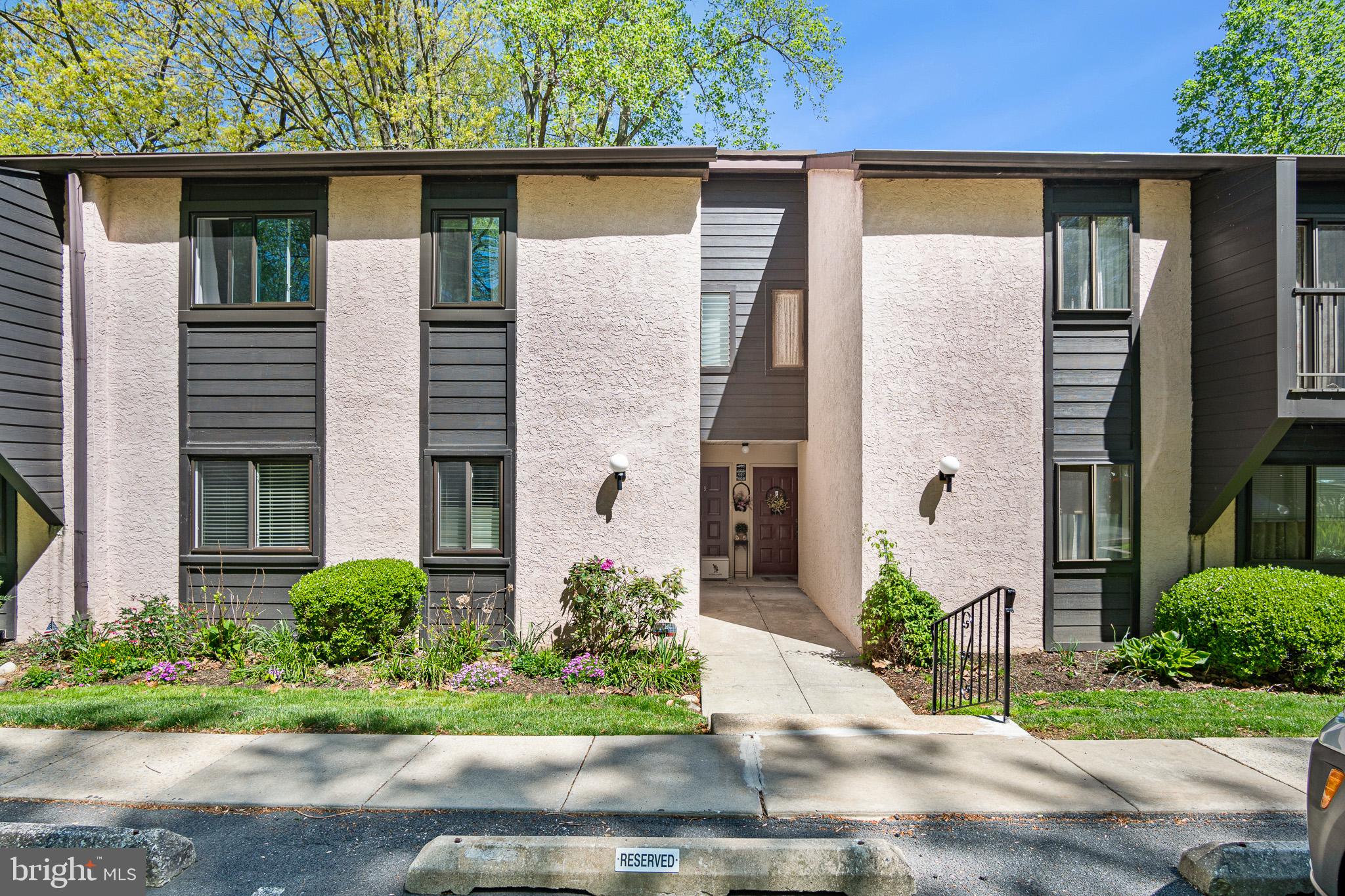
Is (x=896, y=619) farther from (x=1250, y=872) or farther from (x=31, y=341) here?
(x=31, y=341)

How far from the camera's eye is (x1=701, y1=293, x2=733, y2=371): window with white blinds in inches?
386

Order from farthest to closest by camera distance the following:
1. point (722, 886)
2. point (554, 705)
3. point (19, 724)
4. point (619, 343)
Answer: point (619, 343) → point (554, 705) → point (19, 724) → point (722, 886)

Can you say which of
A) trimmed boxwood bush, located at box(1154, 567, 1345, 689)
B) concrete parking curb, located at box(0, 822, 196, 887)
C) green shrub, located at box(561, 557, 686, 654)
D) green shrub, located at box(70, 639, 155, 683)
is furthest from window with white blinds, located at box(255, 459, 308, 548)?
trimmed boxwood bush, located at box(1154, 567, 1345, 689)

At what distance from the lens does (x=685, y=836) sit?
3.77 m

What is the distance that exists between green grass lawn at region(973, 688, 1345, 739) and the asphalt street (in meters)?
1.31

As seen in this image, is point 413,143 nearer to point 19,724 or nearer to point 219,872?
point 19,724

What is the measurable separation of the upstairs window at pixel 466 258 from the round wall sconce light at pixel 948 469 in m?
5.78

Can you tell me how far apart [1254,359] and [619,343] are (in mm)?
7050

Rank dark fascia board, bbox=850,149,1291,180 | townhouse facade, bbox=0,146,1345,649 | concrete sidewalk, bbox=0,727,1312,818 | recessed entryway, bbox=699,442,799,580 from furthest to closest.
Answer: recessed entryway, bbox=699,442,799,580
townhouse facade, bbox=0,146,1345,649
dark fascia board, bbox=850,149,1291,180
concrete sidewalk, bbox=0,727,1312,818

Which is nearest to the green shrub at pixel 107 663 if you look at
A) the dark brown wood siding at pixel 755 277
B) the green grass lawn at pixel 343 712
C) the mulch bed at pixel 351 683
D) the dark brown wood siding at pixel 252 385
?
the mulch bed at pixel 351 683

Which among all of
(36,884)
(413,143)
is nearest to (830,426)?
(36,884)

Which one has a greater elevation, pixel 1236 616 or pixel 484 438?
pixel 484 438

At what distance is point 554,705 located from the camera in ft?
19.4

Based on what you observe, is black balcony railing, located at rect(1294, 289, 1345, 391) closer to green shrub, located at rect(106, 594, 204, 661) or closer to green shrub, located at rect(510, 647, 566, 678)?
green shrub, located at rect(510, 647, 566, 678)
